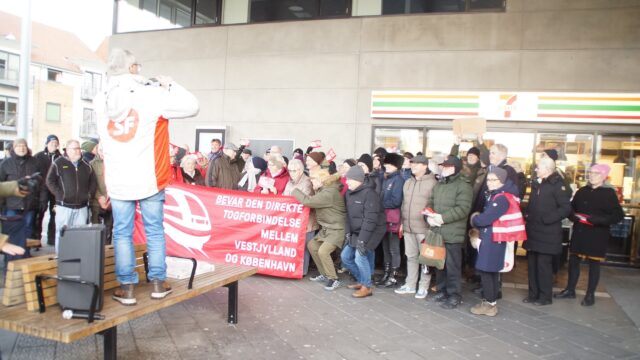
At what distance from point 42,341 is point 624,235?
980 centimetres

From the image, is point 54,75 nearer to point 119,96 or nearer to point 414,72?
point 414,72

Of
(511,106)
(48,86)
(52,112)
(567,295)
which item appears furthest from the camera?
(52,112)

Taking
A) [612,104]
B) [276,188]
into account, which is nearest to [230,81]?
[276,188]

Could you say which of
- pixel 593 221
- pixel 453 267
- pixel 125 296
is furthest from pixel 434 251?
pixel 125 296

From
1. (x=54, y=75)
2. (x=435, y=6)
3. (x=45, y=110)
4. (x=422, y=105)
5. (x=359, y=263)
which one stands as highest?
(x=54, y=75)

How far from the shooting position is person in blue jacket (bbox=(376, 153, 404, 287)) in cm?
710

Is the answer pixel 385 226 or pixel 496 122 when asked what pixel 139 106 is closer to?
pixel 385 226

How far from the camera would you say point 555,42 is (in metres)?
10.0

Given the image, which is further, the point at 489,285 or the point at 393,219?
the point at 393,219

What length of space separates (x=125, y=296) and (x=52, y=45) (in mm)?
64718

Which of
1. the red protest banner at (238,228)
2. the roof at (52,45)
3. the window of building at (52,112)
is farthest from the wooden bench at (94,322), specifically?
the roof at (52,45)

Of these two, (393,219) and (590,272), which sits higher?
(393,219)

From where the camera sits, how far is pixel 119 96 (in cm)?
386

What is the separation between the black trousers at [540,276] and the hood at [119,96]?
18.0 feet
